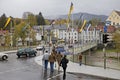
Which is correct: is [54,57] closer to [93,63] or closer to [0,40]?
[93,63]

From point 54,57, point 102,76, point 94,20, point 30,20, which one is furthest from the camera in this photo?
point 94,20

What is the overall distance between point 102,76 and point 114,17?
140567 mm

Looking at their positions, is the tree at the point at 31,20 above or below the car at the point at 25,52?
above

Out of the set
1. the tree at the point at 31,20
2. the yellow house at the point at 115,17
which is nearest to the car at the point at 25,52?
the tree at the point at 31,20

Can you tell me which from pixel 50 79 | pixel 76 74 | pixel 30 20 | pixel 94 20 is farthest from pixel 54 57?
pixel 94 20

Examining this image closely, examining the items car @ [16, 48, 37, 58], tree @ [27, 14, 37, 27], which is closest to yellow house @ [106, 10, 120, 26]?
tree @ [27, 14, 37, 27]

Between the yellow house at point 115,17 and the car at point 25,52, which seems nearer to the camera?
the car at point 25,52

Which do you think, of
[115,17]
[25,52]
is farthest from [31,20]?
[25,52]

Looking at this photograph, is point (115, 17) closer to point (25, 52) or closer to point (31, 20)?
point (31, 20)

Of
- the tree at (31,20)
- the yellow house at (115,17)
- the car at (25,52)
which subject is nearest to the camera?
the car at (25,52)

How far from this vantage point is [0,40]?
299 feet

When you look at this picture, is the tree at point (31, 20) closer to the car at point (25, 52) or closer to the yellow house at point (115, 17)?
the yellow house at point (115, 17)

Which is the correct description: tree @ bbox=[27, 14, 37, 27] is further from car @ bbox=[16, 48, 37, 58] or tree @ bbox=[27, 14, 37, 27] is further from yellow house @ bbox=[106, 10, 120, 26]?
car @ bbox=[16, 48, 37, 58]

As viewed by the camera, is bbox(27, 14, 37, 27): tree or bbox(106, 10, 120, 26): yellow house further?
bbox(106, 10, 120, 26): yellow house
